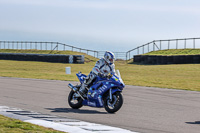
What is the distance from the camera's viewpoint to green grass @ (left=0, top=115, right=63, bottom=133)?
6.86 m

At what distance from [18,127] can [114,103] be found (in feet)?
10.8

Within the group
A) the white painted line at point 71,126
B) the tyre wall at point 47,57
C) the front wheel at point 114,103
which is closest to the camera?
the white painted line at point 71,126

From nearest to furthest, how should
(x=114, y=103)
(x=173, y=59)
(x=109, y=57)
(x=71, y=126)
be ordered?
(x=71, y=126) < (x=114, y=103) < (x=109, y=57) < (x=173, y=59)

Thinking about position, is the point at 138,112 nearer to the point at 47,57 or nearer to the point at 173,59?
the point at 173,59

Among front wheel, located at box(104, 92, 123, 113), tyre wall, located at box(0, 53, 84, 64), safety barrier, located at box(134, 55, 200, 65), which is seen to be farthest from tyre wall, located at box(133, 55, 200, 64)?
front wheel, located at box(104, 92, 123, 113)

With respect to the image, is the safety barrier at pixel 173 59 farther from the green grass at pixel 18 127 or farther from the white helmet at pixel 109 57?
the green grass at pixel 18 127

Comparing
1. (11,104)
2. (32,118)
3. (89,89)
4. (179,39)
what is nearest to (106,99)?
(89,89)

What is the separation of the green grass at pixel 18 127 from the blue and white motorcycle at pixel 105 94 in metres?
2.80

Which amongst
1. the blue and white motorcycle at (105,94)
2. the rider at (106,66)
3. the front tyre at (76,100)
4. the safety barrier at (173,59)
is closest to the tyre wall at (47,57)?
the safety barrier at (173,59)

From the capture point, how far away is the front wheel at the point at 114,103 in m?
9.72

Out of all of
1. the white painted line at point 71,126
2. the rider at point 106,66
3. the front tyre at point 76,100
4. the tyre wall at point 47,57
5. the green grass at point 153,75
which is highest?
the tyre wall at point 47,57

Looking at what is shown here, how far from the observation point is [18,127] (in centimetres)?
725

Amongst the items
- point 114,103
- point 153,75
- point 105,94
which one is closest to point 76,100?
point 105,94

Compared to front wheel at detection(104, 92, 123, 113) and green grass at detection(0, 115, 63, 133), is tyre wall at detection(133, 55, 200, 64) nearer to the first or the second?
front wheel at detection(104, 92, 123, 113)
